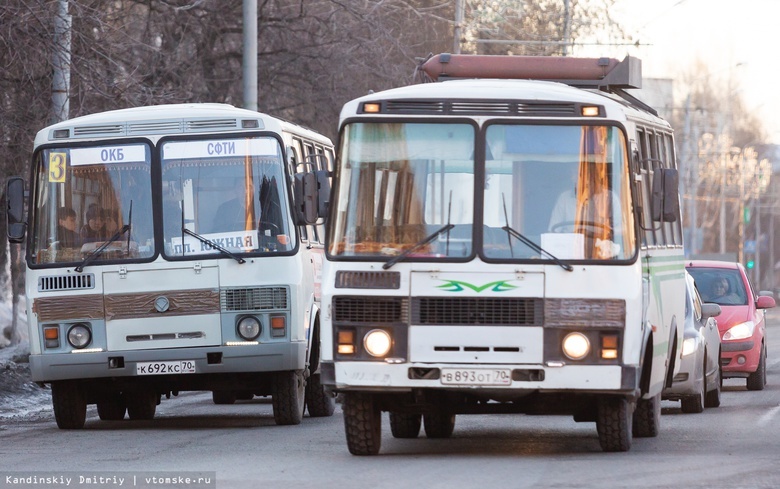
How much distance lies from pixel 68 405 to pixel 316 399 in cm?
256

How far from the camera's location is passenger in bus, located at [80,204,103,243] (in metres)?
15.4

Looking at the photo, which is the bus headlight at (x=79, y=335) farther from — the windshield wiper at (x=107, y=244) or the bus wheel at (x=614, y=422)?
the bus wheel at (x=614, y=422)

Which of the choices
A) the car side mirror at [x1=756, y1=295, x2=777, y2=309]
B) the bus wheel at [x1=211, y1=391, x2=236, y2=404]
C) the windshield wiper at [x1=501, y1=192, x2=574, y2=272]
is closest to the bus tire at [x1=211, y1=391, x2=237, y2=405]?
the bus wheel at [x1=211, y1=391, x2=236, y2=404]

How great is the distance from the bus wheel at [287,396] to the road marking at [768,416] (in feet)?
13.6

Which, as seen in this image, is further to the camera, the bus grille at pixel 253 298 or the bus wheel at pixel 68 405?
the bus wheel at pixel 68 405

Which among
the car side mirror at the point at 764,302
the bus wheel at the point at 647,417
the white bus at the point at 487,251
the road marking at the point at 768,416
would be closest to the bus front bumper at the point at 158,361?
the bus wheel at the point at 647,417

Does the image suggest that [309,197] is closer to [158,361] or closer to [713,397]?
[158,361]

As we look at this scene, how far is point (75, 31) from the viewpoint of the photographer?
66.5 ft

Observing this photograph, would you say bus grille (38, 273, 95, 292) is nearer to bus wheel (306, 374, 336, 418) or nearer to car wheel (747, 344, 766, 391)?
bus wheel (306, 374, 336, 418)

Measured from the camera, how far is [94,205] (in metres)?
15.4

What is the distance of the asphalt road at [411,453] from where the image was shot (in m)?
10.6

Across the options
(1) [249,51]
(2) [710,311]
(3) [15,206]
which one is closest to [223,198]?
(3) [15,206]

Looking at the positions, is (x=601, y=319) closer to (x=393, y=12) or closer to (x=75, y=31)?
(x=75, y=31)

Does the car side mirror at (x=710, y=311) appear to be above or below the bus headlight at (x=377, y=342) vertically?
below
